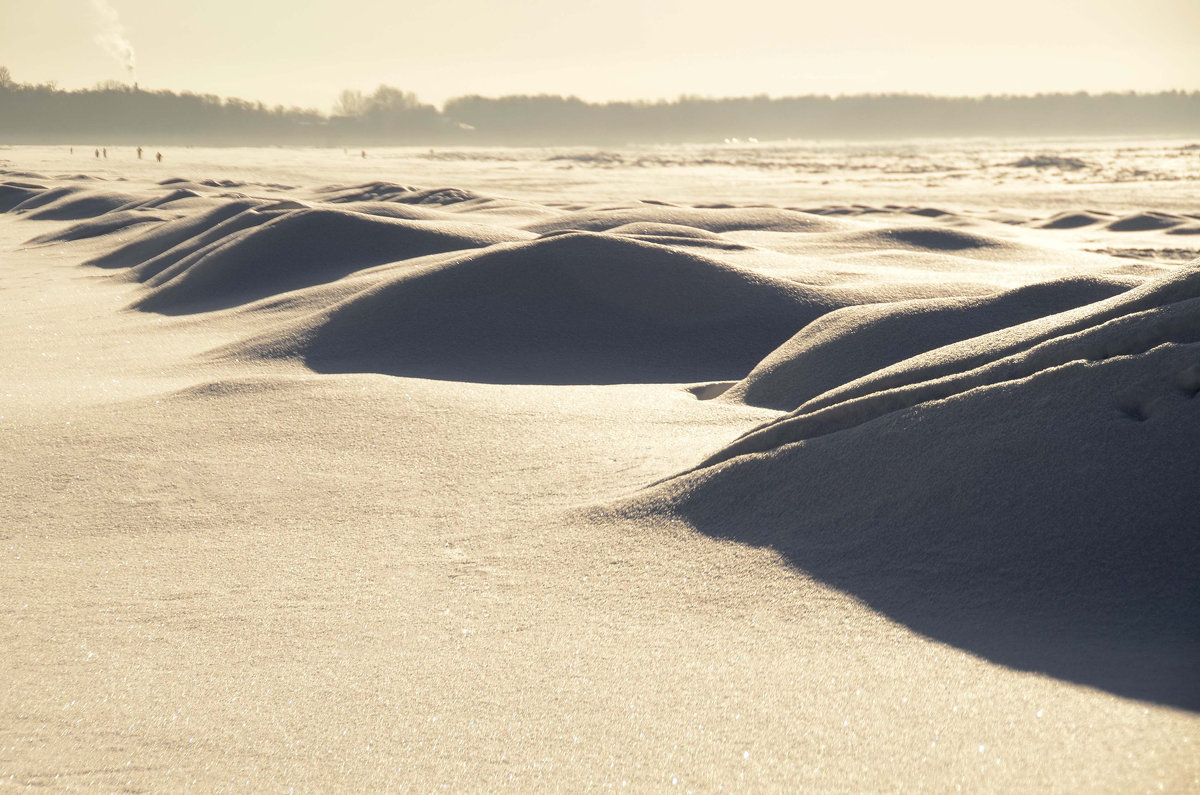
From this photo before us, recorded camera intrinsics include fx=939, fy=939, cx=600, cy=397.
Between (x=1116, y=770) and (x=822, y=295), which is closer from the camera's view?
(x=1116, y=770)

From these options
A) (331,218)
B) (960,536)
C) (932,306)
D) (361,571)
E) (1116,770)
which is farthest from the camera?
(331,218)

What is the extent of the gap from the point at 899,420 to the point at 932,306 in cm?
211

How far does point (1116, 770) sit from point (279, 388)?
129 inches

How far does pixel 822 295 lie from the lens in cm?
554

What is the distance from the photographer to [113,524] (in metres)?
2.58

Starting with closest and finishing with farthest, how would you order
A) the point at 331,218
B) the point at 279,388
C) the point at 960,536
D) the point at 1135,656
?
the point at 1135,656
the point at 960,536
the point at 279,388
the point at 331,218

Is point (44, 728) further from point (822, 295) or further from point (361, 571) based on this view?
point (822, 295)

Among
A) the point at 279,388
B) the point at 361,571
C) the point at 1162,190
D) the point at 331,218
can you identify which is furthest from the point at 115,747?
the point at 1162,190

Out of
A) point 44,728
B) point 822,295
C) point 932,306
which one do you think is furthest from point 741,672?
point 822,295

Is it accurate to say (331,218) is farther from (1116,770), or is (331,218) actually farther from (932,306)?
(1116,770)

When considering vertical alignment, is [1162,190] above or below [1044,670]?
above

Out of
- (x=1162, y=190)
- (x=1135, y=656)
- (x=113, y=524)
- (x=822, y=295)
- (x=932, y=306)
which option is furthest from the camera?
(x=1162, y=190)

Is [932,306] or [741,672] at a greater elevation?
[932,306]

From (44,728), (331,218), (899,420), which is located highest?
(331,218)
